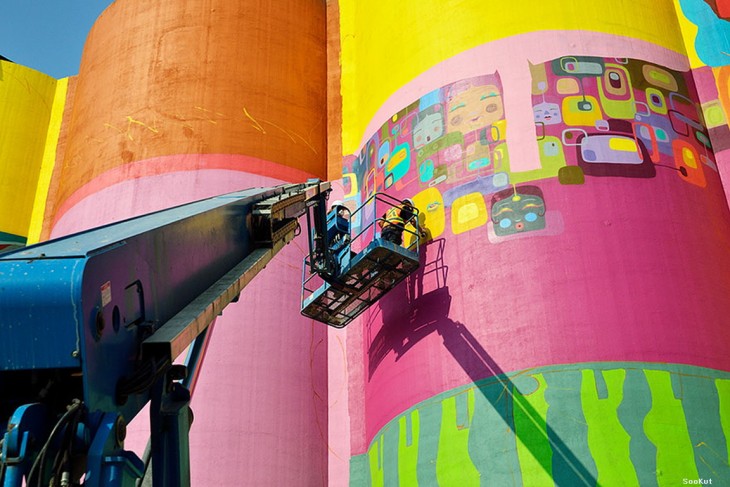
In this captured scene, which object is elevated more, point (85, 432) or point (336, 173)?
point (336, 173)

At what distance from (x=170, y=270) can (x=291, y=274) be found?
16343 millimetres

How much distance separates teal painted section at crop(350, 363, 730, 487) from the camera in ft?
53.5

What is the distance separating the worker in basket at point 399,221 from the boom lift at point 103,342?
31.9 feet

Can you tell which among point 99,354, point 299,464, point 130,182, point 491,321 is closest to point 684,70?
point 491,321

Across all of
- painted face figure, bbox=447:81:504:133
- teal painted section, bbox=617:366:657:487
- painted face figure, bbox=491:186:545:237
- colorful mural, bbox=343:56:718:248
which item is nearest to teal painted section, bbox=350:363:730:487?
teal painted section, bbox=617:366:657:487

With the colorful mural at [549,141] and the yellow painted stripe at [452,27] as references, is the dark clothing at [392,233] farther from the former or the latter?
the yellow painted stripe at [452,27]

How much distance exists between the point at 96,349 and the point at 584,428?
40.8 feet

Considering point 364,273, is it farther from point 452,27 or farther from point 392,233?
point 452,27

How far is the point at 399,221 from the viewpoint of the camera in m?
20.8

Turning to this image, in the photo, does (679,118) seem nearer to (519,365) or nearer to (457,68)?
(457,68)

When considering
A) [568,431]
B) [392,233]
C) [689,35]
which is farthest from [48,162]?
[568,431]

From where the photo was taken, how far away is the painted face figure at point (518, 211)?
19500 millimetres

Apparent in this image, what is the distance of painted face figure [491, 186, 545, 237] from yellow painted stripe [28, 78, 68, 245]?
20151mm

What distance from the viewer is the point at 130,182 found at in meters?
27.3
